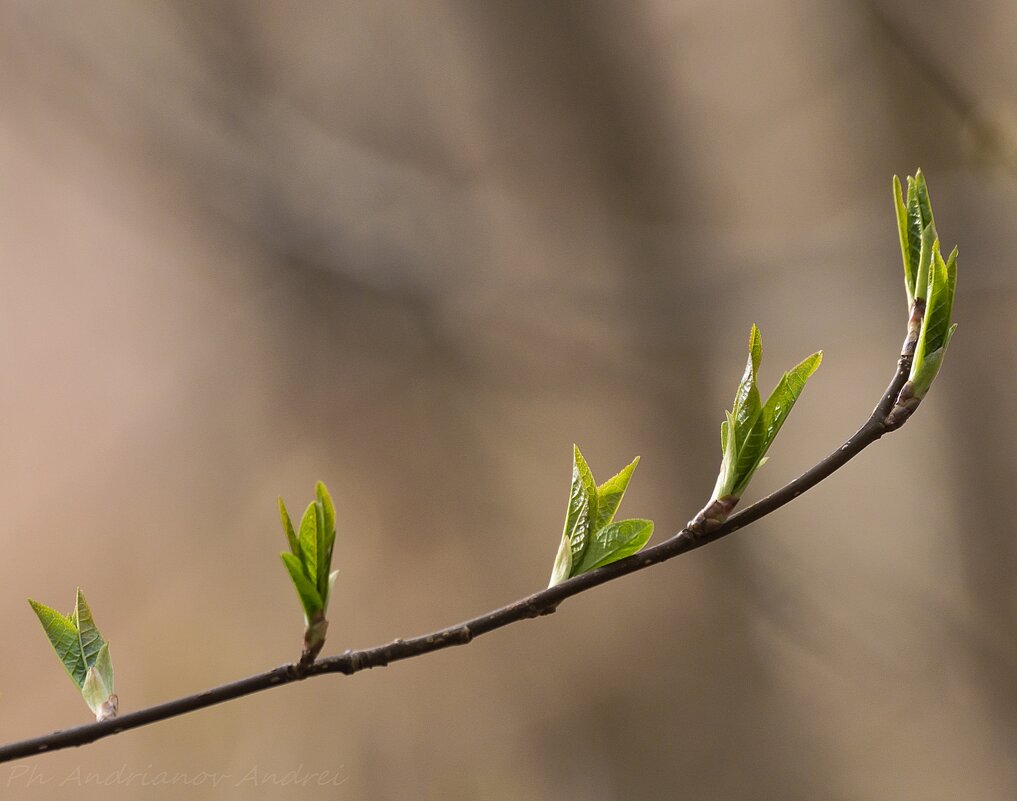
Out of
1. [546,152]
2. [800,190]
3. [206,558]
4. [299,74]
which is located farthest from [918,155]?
[206,558]

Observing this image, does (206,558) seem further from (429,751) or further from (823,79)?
(823,79)

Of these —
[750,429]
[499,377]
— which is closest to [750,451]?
[750,429]

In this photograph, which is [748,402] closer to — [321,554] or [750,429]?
[750,429]

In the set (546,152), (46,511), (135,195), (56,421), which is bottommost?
(46,511)

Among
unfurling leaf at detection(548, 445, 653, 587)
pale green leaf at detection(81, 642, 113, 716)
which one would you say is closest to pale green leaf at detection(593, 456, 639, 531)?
unfurling leaf at detection(548, 445, 653, 587)

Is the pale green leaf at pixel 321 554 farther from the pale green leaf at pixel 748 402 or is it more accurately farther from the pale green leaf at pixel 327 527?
the pale green leaf at pixel 748 402

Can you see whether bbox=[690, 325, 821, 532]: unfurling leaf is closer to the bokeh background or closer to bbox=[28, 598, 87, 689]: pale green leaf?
bbox=[28, 598, 87, 689]: pale green leaf
